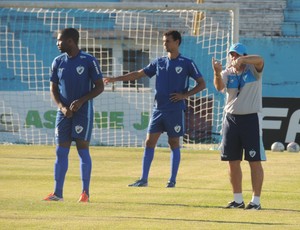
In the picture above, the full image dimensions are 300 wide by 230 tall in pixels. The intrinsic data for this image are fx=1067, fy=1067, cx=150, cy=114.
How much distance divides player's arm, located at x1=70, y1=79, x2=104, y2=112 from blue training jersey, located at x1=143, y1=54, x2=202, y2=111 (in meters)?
2.82

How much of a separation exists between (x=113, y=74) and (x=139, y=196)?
15864 mm

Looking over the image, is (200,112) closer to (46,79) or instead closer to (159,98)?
(46,79)

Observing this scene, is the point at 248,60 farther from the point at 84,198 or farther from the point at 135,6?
the point at 135,6

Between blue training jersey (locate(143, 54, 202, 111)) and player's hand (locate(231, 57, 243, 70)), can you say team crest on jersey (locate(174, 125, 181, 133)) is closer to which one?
blue training jersey (locate(143, 54, 202, 111))

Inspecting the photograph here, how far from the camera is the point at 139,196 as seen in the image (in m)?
13.5

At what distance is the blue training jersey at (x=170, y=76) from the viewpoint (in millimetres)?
15453

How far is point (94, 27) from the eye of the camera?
104ft

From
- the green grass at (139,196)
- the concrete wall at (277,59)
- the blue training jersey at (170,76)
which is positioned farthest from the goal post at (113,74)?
the blue training jersey at (170,76)

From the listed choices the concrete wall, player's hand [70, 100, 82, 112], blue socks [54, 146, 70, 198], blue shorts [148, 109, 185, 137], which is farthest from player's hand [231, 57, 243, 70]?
the concrete wall

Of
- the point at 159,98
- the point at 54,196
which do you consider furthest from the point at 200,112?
the point at 54,196

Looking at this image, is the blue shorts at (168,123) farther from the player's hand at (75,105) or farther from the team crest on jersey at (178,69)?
the player's hand at (75,105)

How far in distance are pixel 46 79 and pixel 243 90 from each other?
16802 millimetres

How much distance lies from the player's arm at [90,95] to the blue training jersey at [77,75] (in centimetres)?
6

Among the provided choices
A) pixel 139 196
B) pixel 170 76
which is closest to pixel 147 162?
pixel 170 76
